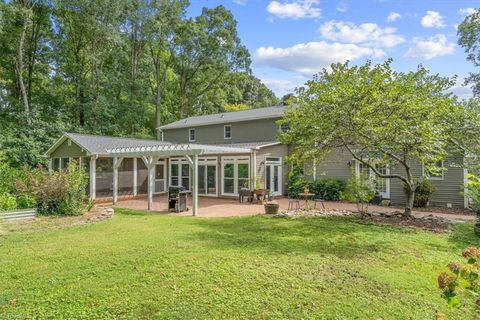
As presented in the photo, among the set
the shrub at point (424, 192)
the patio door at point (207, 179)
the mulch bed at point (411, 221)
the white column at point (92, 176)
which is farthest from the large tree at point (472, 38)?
the white column at point (92, 176)

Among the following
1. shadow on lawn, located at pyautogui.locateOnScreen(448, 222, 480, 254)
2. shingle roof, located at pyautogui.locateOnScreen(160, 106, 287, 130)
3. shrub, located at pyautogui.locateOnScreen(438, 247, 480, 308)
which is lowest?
shadow on lawn, located at pyautogui.locateOnScreen(448, 222, 480, 254)

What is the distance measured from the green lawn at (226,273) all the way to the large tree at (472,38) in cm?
1789

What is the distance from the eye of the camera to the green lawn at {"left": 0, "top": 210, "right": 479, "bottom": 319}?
4082mm

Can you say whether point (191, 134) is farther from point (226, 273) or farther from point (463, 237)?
point (226, 273)

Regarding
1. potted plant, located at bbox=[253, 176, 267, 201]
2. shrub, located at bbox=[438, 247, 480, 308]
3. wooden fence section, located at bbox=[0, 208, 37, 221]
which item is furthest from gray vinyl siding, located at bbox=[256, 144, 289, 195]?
shrub, located at bbox=[438, 247, 480, 308]

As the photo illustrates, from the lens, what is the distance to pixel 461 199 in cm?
1353

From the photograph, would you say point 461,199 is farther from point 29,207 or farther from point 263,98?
point 263,98

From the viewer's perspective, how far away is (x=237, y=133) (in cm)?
2209

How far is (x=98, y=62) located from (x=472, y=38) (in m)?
27.3

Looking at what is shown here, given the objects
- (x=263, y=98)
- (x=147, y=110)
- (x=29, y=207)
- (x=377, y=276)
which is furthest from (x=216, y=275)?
(x=263, y=98)

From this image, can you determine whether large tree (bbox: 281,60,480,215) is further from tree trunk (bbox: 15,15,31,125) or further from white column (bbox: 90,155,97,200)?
tree trunk (bbox: 15,15,31,125)

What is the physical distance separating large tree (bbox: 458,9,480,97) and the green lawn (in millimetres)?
17891

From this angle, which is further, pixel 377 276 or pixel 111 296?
pixel 377 276

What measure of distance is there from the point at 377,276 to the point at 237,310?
2.62 meters
